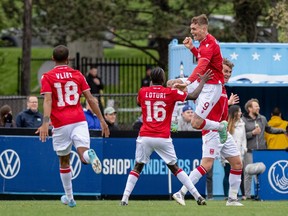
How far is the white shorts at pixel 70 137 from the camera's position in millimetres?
15695

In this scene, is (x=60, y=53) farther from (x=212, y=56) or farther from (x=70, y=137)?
(x=212, y=56)

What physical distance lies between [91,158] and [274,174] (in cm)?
758

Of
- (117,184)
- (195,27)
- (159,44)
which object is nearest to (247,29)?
(159,44)

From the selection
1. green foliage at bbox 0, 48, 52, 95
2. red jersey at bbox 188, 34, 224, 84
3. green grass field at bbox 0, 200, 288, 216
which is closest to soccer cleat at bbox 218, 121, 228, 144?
red jersey at bbox 188, 34, 224, 84

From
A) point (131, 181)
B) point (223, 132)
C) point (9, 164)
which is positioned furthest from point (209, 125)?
point (9, 164)

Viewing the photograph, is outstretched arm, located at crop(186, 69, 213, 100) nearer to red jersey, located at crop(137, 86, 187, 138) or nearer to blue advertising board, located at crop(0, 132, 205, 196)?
red jersey, located at crop(137, 86, 187, 138)

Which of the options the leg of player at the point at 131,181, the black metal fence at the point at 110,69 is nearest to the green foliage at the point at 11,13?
the black metal fence at the point at 110,69

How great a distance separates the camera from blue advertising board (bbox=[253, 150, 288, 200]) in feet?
72.4

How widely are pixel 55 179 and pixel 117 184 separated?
1227mm

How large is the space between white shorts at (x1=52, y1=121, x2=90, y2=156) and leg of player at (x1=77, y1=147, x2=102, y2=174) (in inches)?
3.4

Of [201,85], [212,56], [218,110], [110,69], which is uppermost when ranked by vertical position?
[212,56]

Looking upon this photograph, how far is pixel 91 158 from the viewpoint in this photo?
15.4 m

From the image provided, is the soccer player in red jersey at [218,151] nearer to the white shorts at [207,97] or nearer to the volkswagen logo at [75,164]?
the white shorts at [207,97]

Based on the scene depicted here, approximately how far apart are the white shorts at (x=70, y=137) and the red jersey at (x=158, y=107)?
1.11 meters
